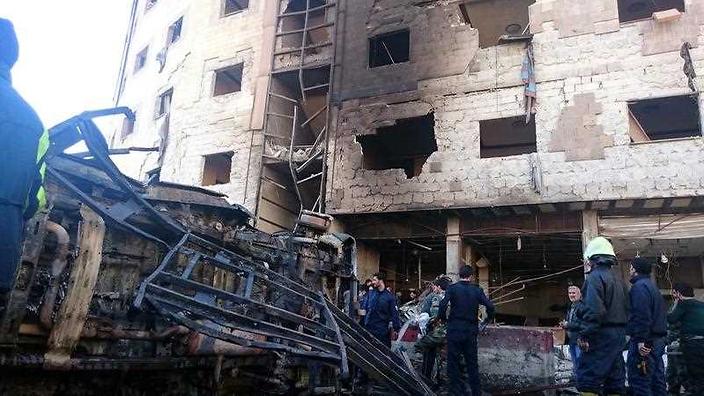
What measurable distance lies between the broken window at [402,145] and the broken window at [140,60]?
13.5 meters

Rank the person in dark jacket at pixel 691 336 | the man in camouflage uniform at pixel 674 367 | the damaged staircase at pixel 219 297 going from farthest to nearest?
the man in camouflage uniform at pixel 674 367 < the person in dark jacket at pixel 691 336 < the damaged staircase at pixel 219 297

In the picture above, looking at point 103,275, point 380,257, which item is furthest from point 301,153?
point 103,275

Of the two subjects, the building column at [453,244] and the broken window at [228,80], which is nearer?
the building column at [453,244]

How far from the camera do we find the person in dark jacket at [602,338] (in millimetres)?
4742

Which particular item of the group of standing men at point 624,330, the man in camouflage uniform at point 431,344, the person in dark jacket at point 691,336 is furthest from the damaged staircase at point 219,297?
the person in dark jacket at point 691,336

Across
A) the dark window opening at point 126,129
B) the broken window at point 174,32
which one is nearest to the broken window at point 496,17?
the broken window at point 174,32

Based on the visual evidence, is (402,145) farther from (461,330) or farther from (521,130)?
(461,330)

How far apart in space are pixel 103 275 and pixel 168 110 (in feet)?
53.3

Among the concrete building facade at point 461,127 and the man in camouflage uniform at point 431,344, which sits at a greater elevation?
the concrete building facade at point 461,127

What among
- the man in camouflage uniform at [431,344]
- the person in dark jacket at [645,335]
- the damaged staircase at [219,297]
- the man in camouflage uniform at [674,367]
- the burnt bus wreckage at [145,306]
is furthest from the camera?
the man in camouflage uniform at [431,344]

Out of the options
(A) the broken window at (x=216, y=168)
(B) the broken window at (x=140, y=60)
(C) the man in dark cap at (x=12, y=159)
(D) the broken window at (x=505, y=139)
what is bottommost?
(C) the man in dark cap at (x=12, y=159)

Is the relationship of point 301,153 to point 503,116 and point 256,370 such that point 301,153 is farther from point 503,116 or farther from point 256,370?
point 256,370

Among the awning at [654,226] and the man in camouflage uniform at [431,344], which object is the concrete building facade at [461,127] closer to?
the awning at [654,226]

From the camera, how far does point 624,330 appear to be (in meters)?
4.90
